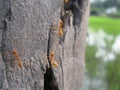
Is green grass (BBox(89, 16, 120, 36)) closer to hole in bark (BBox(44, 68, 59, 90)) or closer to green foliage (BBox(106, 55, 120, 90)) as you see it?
green foliage (BBox(106, 55, 120, 90))

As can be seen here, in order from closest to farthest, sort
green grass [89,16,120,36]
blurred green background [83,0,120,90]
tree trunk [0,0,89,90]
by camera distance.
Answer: tree trunk [0,0,89,90], blurred green background [83,0,120,90], green grass [89,16,120,36]

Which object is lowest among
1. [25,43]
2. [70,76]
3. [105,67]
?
[105,67]

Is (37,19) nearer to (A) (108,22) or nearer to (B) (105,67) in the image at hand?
(B) (105,67)

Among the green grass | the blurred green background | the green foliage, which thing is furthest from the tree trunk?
the green grass

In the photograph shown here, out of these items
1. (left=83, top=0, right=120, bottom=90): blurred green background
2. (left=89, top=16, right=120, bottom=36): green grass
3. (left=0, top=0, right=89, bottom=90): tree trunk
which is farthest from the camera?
(left=89, top=16, right=120, bottom=36): green grass

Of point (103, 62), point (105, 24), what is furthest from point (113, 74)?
point (105, 24)

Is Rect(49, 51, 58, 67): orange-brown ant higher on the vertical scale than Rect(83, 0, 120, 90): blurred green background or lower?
higher

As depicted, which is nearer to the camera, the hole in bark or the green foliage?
the hole in bark

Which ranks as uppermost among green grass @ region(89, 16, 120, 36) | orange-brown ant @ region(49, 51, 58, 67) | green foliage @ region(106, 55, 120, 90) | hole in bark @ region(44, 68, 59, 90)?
orange-brown ant @ region(49, 51, 58, 67)

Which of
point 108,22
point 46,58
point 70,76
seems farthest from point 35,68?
point 108,22
